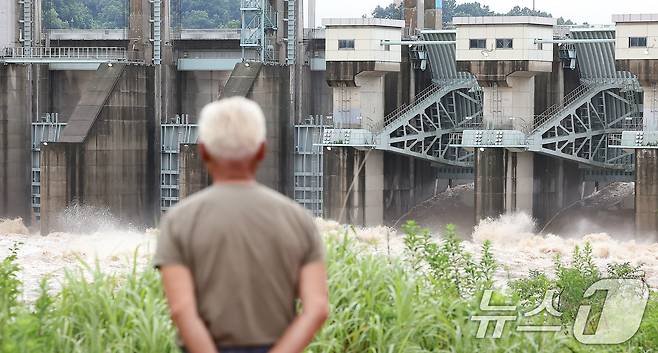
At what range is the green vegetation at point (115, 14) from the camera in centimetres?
8694

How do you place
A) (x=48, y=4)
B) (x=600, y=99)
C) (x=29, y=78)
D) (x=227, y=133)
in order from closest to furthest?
(x=227, y=133)
(x=600, y=99)
(x=29, y=78)
(x=48, y=4)

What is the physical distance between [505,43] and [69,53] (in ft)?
51.6

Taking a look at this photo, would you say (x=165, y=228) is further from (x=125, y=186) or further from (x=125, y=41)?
(x=125, y=41)

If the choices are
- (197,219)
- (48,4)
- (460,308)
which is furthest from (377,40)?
(197,219)

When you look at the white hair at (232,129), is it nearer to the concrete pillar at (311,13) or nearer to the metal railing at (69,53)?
the metal railing at (69,53)

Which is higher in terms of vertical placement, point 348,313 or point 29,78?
point 29,78

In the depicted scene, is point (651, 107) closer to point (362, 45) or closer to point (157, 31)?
point (362, 45)

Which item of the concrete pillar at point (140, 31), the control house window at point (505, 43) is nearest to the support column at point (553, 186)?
the control house window at point (505, 43)

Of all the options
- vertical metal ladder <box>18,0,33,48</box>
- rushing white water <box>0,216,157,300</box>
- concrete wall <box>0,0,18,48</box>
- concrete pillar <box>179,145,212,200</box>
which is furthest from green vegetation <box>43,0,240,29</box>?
concrete pillar <box>179,145,212,200</box>

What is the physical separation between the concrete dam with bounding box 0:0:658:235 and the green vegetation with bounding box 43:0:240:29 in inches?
1167

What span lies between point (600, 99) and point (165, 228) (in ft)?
130

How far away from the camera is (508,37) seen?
42.9 metres

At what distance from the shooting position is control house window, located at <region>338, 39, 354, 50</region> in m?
45.5

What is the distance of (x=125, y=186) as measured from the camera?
4697cm
